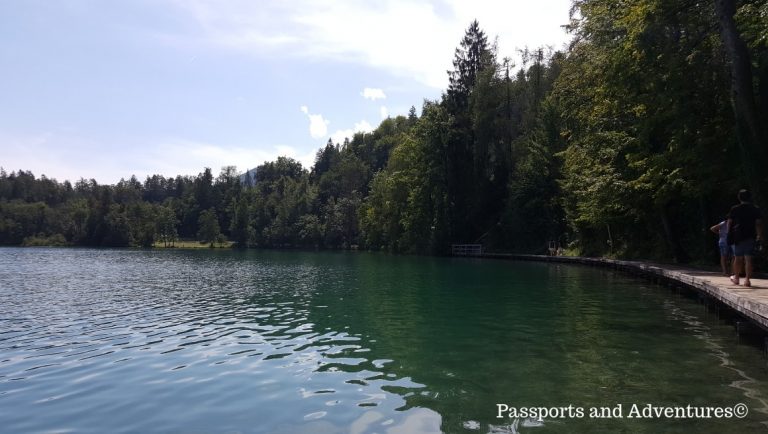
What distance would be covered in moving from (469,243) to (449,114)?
17.9 metres

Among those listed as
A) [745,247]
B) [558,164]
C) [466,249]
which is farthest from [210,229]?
[745,247]

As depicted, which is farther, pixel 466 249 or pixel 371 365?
pixel 466 249

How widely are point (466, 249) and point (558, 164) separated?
639 inches

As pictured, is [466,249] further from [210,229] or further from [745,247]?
[210,229]

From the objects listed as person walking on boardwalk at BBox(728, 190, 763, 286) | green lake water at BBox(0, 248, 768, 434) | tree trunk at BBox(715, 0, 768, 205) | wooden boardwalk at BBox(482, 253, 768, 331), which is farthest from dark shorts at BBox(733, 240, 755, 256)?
tree trunk at BBox(715, 0, 768, 205)

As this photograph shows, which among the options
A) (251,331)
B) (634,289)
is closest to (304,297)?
(251,331)

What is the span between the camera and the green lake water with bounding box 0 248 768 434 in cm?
731

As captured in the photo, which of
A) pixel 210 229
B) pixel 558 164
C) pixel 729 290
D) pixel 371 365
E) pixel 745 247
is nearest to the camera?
pixel 371 365

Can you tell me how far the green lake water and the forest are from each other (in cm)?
769

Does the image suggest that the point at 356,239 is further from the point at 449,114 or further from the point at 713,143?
the point at 713,143

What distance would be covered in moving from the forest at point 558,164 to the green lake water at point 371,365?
7.69 metres

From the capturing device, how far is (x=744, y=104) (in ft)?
62.7

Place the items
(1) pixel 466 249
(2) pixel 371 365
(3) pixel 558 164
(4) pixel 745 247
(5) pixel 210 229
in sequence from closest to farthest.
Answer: (2) pixel 371 365
(4) pixel 745 247
(3) pixel 558 164
(1) pixel 466 249
(5) pixel 210 229

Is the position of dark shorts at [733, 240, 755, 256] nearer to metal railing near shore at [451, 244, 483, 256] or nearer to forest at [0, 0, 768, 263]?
forest at [0, 0, 768, 263]
